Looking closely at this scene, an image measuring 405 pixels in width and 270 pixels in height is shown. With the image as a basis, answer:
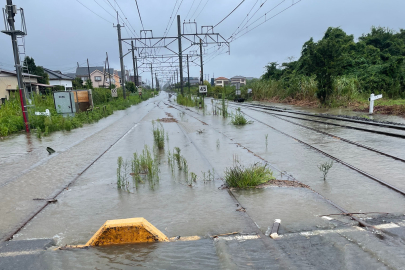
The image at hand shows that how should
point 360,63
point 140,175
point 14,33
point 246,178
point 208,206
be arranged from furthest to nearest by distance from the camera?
point 360,63 → point 14,33 → point 140,175 → point 246,178 → point 208,206

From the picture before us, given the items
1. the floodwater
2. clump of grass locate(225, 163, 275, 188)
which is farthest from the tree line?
clump of grass locate(225, 163, 275, 188)

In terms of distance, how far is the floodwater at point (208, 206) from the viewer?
3.21 meters

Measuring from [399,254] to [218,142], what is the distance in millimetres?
6934

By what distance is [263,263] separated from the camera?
3039 millimetres

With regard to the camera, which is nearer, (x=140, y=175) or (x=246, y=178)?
(x=246, y=178)

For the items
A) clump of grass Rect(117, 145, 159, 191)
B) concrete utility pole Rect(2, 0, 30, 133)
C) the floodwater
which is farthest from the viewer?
Result: concrete utility pole Rect(2, 0, 30, 133)

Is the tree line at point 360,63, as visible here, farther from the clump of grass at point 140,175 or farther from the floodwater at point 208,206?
the clump of grass at point 140,175

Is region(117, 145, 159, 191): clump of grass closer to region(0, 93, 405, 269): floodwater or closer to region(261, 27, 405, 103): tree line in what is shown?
region(0, 93, 405, 269): floodwater

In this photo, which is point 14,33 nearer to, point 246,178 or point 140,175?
point 140,175

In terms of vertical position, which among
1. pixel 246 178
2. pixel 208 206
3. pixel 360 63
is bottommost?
pixel 208 206

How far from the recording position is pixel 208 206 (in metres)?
4.60

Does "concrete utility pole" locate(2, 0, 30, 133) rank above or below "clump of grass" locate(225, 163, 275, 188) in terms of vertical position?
above

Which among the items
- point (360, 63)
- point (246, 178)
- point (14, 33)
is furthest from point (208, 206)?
point (360, 63)

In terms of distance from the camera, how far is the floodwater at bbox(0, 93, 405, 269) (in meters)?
3.21
